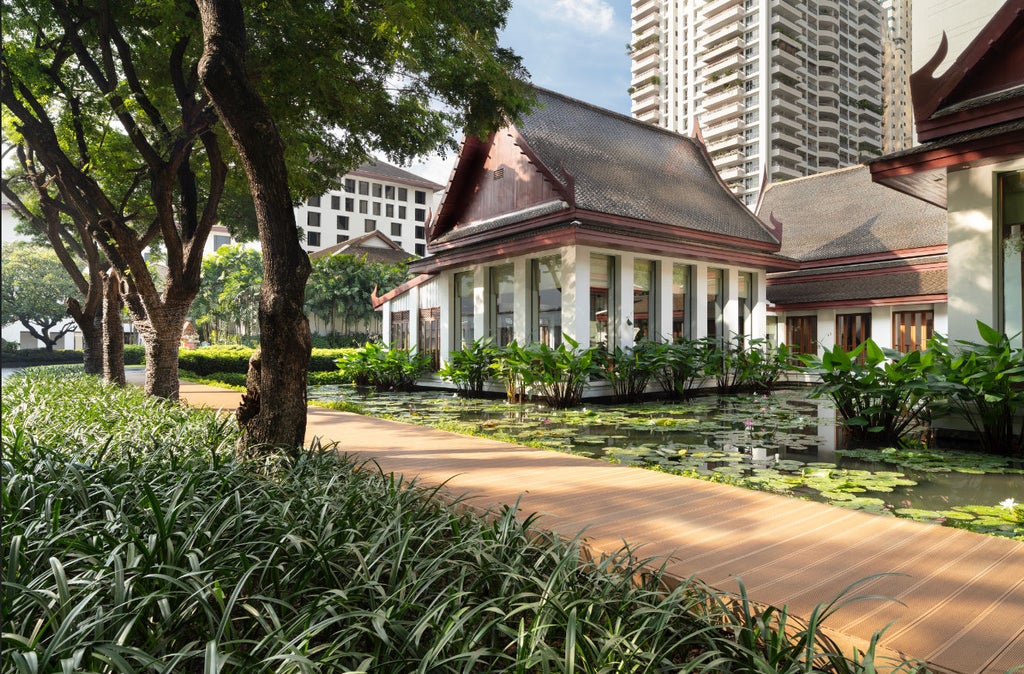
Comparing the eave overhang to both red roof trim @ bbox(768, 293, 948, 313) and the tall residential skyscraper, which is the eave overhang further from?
the tall residential skyscraper

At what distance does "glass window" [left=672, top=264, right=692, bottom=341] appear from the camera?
12.7m

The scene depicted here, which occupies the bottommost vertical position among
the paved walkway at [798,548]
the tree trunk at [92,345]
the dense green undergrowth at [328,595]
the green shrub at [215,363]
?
the paved walkway at [798,548]

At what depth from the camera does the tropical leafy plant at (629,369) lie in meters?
10.9

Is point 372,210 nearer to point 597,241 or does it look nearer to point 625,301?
point 625,301

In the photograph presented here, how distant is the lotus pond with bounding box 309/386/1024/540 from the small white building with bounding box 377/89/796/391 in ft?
7.99

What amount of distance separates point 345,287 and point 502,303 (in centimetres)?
2064

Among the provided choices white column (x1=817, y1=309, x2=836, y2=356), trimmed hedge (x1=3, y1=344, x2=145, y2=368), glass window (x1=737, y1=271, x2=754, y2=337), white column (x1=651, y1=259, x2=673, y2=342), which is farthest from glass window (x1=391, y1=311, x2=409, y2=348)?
white column (x1=817, y1=309, x2=836, y2=356)

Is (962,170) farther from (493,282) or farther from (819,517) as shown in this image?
(493,282)

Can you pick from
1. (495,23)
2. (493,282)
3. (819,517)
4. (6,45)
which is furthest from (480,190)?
(819,517)

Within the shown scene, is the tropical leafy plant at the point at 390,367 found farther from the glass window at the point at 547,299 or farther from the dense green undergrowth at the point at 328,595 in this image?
the dense green undergrowth at the point at 328,595

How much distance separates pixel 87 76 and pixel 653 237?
9844 mm

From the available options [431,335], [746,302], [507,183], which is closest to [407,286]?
[431,335]

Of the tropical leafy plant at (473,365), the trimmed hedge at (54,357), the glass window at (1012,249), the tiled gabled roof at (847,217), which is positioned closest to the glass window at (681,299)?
the tiled gabled roof at (847,217)

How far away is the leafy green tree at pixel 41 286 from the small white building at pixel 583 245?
303 inches
